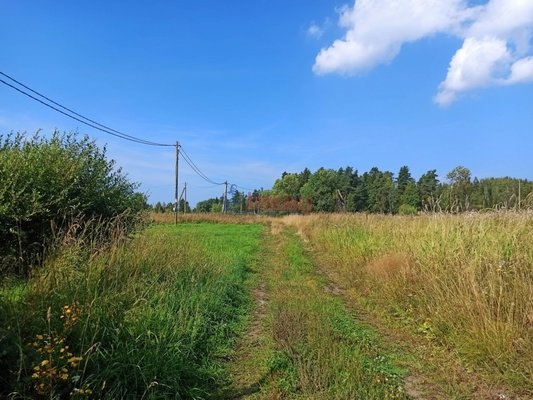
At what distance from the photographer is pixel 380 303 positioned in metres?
7.53

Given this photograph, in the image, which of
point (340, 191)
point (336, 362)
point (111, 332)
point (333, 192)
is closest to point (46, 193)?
point (111, 332)

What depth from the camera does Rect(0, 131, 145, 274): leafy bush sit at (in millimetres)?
6909

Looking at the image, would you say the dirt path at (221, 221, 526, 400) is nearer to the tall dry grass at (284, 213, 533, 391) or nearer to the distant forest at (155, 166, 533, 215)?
the tall dry grass at (284, 213, 533, 391)

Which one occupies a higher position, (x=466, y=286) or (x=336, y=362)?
(x=466, y=286)

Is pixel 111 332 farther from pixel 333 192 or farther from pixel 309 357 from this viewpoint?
pixel 333 192

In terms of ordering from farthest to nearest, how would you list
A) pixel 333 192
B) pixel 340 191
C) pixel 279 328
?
pixel 333 192
pixel 340 191
pixel 279 328

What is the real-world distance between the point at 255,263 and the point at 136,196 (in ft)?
14.2

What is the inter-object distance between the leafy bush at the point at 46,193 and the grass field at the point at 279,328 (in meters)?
1.19

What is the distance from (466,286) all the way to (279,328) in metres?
2.51

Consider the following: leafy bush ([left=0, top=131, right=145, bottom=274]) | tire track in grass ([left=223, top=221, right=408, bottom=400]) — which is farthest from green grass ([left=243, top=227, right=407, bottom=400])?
leafy bush ([left=0, top=131, right=145, bottom=274])

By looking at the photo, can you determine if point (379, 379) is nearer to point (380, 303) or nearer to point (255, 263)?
point (380, 303)

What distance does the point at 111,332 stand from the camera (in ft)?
13.7

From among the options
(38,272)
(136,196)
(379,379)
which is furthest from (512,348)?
(136,196)

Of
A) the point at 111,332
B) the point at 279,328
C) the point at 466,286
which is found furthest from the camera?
the point at 279,328
